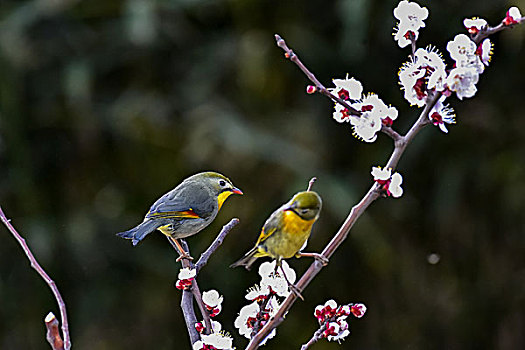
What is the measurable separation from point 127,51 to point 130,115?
0.17 meters

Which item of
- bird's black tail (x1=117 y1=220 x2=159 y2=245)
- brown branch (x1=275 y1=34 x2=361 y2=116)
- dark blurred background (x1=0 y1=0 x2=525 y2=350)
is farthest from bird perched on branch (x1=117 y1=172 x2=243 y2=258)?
dark blurred background (x1=0 y1=0 x2=525 y2=350)

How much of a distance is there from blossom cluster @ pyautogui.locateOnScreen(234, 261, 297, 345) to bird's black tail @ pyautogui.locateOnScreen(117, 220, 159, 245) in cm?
7

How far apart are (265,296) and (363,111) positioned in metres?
0.13

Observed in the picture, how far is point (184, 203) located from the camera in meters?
0.44

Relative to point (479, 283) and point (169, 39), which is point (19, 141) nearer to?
point (169, 39)

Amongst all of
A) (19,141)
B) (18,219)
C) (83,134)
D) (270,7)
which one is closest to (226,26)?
(270,7)

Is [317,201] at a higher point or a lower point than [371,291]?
higher

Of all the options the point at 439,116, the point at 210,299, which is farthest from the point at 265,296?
the point at 439,116

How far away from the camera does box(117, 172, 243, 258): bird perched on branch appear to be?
44cm

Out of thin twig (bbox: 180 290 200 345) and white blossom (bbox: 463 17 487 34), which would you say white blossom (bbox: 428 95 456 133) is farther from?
thin twig (bbox: 180 290 200 345)

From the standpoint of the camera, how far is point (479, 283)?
140 centimetres

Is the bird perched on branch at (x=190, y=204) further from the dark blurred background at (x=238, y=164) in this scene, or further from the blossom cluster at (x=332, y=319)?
the dark blurred background at (x=238, y=164)

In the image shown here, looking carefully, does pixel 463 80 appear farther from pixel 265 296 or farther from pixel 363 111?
pixel 265 296

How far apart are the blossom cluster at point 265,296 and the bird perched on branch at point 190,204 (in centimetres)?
6
